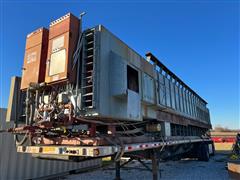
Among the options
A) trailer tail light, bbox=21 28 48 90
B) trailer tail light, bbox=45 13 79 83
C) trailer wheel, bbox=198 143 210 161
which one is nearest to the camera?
trailer tail light, bbox=45 13 79 83

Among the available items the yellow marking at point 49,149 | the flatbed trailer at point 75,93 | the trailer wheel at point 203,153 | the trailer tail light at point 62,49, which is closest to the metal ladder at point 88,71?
the flatbed trailer at point 75,93

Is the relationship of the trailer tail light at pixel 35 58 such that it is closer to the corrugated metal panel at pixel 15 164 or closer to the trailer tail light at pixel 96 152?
the trailer tail light at pixel 96 152

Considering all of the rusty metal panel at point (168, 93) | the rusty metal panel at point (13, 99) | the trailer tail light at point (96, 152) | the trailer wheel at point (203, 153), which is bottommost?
the trailer wheel at point (203, 153)

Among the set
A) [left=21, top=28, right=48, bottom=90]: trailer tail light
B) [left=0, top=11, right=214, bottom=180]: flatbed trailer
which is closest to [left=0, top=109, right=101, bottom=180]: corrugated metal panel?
[left=0, top=11, right=214, bottom=180]: flatbed trailer

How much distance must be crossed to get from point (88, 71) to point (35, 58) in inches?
61.3

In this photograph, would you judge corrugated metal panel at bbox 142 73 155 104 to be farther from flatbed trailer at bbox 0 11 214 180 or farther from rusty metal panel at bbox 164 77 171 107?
rusty metal panel at bbox 164 77 171 107

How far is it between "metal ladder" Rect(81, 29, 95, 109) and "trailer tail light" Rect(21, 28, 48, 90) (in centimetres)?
117

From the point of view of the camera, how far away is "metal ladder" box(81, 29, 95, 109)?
4672 millimetres

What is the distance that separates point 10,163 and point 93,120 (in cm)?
450

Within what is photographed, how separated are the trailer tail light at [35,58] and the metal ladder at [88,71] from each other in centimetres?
117

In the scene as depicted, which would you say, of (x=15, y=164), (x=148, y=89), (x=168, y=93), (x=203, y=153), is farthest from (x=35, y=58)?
(x=203, y=153)

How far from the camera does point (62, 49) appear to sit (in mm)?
4965

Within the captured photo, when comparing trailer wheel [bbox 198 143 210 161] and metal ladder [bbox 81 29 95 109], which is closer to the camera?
metal ladder [bbox 81 29 95 109]

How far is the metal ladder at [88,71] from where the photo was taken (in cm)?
467
